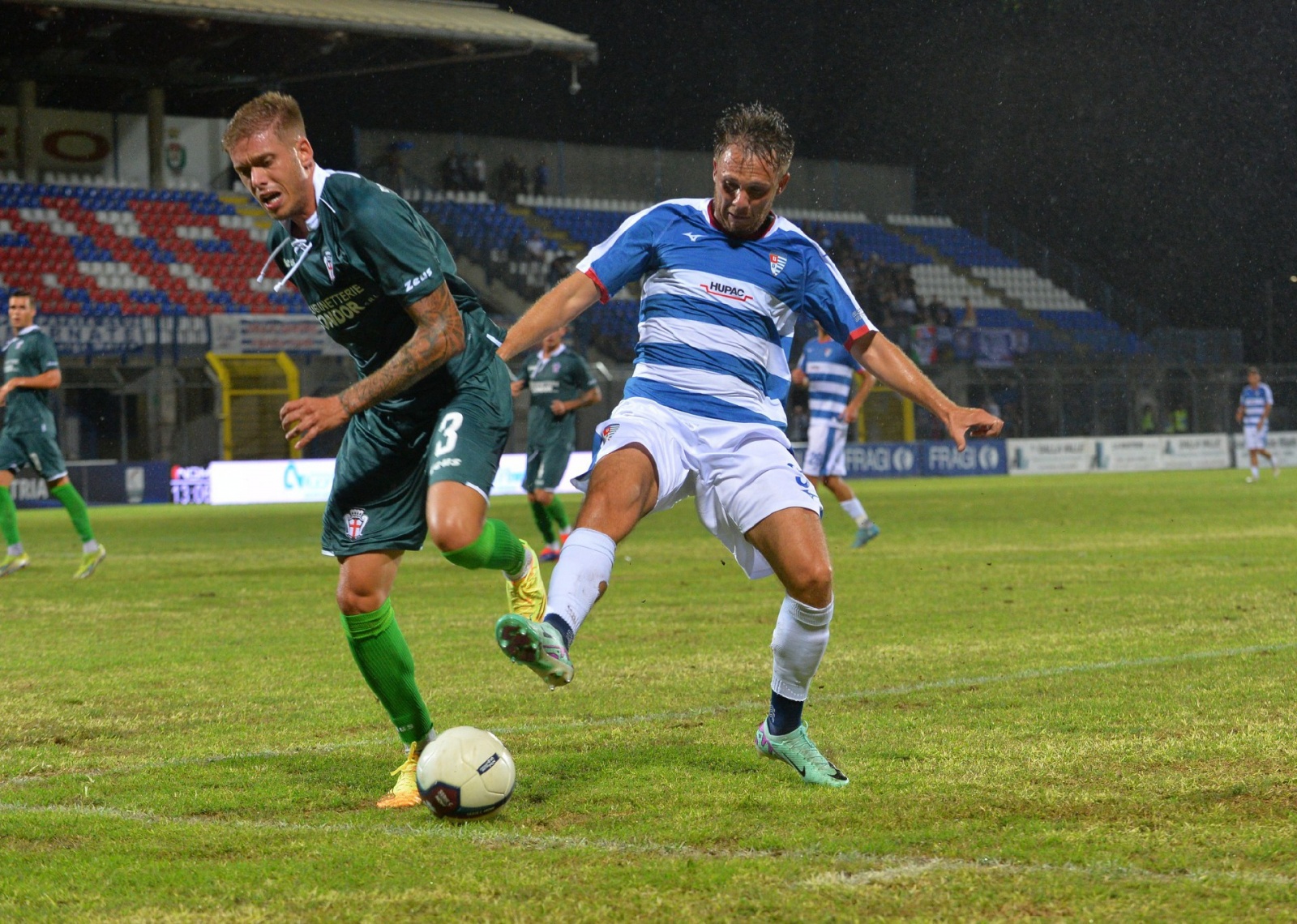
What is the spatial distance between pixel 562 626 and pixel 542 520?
10148mm

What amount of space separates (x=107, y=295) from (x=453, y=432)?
1202 inches

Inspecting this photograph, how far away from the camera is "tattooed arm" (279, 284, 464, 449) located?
423 cm

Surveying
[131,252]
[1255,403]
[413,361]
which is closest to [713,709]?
[413,361]

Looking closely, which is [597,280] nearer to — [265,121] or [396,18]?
[265,121]

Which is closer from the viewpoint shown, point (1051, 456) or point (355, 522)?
point (355, 522)

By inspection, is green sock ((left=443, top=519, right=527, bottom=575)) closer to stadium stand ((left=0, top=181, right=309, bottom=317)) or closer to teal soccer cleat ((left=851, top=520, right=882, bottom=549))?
teal soccer cleat ((left=851, top=520, right=882, bottom=549))

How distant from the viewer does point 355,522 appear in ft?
15.3

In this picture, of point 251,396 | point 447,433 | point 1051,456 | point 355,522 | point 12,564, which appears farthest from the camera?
point 1051,456

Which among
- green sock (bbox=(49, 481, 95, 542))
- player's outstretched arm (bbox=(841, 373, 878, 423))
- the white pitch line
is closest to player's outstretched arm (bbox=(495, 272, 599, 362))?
the white pitch line

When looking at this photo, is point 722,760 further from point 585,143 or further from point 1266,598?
point 585,143

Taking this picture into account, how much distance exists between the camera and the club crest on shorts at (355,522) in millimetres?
4637

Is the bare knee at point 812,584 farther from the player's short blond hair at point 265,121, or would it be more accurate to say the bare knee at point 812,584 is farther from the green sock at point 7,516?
the green sock at point 7,516

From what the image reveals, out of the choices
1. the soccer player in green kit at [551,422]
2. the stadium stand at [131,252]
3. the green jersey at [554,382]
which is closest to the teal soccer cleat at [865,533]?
the soccer player in green kit at [551,422]

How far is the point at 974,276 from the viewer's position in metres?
45.6
